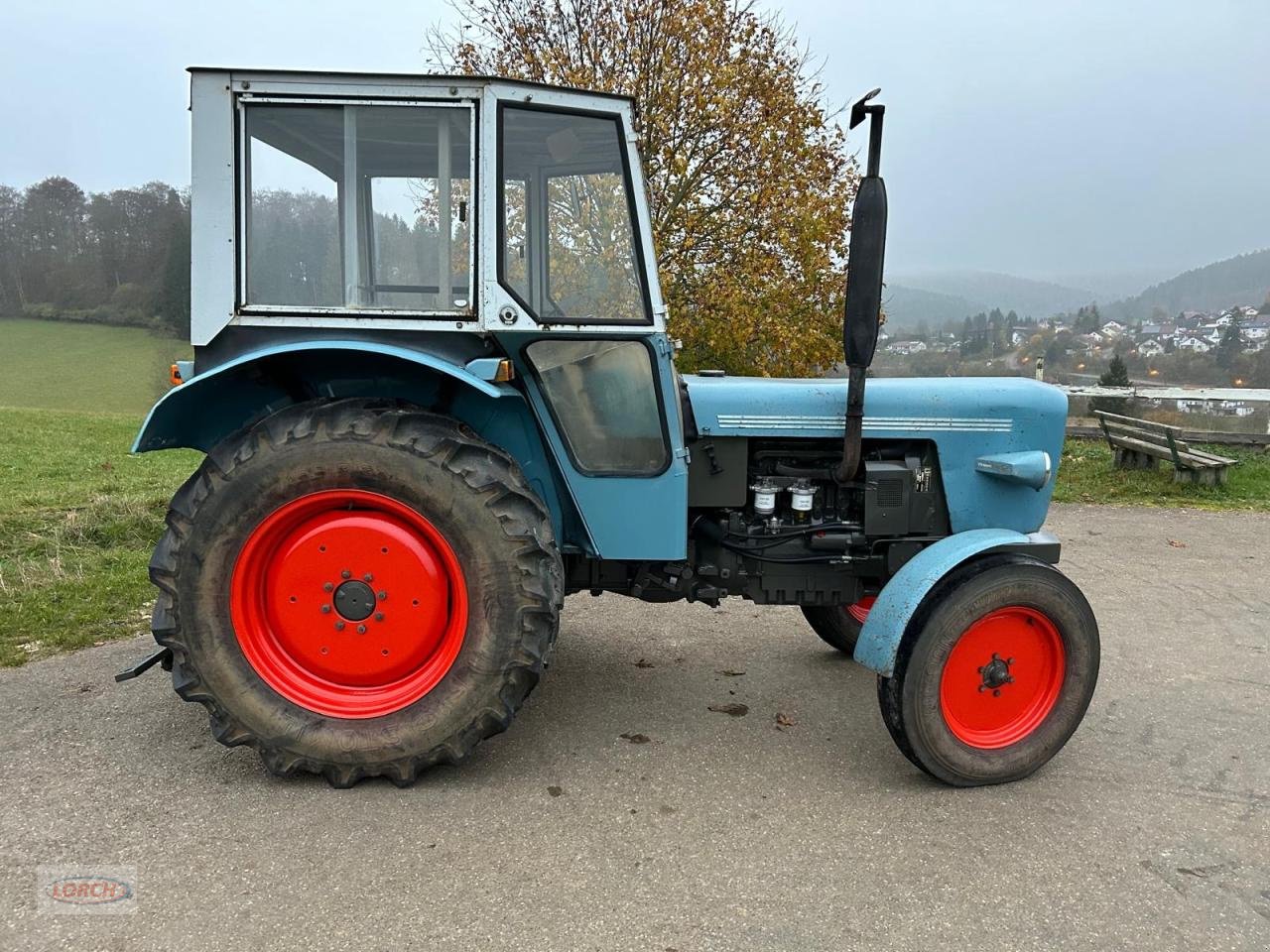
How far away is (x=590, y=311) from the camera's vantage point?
9.82 ft

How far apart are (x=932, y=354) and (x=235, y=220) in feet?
27.3

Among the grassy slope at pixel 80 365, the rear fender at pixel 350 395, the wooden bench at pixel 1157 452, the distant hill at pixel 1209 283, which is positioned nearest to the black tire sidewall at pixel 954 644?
the rear fender at pixel 350 395

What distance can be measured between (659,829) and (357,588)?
1261 millimetres

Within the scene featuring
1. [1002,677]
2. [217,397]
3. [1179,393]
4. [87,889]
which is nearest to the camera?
[87,889]

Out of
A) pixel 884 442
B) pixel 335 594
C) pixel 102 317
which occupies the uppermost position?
pixel 102 317

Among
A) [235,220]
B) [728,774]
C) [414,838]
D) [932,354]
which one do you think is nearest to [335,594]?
[414,838]

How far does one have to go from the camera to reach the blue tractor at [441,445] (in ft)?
8.83

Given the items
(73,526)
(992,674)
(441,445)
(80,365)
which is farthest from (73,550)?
(80,365)

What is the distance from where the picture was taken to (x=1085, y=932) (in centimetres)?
213

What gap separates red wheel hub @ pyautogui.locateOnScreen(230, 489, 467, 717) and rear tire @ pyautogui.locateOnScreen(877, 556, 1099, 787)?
156 cm

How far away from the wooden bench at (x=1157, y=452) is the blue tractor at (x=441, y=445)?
7563 mm

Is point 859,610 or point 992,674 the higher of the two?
point 992,674

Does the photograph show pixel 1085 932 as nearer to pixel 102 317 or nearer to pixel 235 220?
pixel 235 220

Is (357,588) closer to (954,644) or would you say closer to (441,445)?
(441,445)
